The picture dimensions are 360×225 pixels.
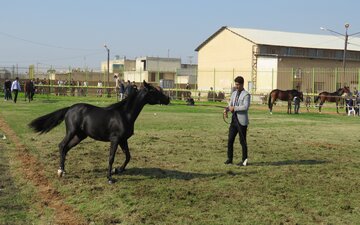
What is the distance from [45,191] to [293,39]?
57.6 meters

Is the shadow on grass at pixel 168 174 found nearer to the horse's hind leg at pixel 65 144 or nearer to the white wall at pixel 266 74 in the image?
the horse's hind leg at pixel 65 144

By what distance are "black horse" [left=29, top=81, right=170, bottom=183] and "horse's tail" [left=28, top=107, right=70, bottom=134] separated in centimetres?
11

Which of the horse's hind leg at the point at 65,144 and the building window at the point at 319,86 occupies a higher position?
the building window at the point at 319,86

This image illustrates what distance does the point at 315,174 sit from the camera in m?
9.73

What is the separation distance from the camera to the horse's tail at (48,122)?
9.56 meters

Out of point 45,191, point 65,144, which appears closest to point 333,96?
point 65,144

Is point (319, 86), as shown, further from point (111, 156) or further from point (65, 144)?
point (111, 156)

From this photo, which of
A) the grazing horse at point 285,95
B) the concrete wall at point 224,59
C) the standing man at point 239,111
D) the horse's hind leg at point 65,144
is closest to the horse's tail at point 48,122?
the horse's hind leg at point 65,144

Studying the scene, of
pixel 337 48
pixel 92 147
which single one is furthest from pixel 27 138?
pixel 337 48

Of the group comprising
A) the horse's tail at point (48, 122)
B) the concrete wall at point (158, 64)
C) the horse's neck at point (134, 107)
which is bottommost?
the horse's tail at point (48, 122)

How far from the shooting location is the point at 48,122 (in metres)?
9.62

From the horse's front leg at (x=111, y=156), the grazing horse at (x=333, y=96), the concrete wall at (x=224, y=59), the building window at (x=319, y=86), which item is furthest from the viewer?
the concrete wall at (x=224, y=59)

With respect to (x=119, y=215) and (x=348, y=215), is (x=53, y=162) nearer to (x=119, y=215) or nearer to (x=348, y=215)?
(x=119, y=215)

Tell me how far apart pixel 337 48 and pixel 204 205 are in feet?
189
